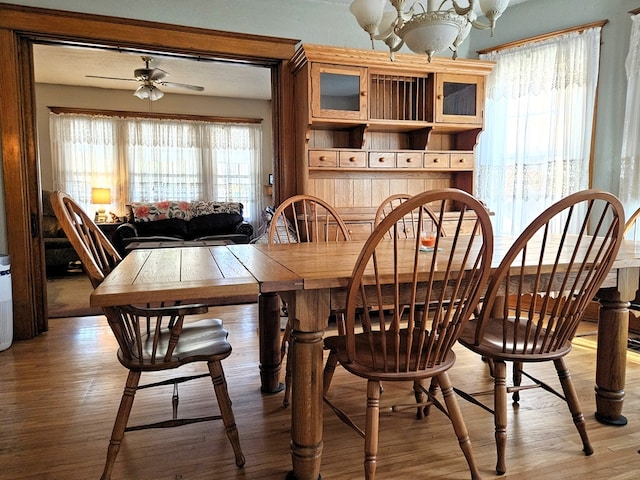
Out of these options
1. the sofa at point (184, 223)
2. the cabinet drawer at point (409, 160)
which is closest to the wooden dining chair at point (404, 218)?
the cabinet drawer at point (409, 160)

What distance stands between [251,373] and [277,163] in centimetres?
186

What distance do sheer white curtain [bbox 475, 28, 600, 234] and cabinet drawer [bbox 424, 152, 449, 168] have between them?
0.63 m

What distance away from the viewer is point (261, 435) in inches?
72.7

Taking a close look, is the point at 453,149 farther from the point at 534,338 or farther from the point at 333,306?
the point at 333,306

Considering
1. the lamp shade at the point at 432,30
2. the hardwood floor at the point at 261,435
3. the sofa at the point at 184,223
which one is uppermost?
the lamp shade at the point at 432,30

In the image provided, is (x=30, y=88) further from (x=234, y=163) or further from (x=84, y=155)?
(x=234, y=163)

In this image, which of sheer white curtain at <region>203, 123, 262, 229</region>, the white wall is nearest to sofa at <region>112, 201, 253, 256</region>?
sheer white curtain at <region>203, 123, 262, 229</region>

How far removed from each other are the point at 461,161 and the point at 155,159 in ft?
17.1

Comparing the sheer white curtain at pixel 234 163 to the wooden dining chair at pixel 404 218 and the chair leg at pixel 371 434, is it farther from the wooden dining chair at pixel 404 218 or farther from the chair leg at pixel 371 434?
the chair leg at pixel 371 434

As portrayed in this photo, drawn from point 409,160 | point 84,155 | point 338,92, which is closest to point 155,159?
point 84,155

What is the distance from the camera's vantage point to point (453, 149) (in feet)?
13.5

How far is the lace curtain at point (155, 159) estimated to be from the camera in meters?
6.81

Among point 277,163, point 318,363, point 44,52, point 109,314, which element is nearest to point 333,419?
point 318,363

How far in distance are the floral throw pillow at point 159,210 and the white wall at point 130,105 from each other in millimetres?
1454
